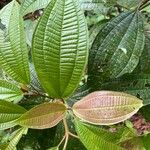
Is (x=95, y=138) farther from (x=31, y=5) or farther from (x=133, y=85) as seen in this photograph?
(x=31, y=5)

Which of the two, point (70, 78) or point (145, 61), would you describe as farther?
point (145, 61)

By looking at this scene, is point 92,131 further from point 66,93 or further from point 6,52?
point 6,52

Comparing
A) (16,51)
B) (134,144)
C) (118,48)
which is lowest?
(134,144)

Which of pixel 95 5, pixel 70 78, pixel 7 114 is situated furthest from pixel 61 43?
pixel 95 5

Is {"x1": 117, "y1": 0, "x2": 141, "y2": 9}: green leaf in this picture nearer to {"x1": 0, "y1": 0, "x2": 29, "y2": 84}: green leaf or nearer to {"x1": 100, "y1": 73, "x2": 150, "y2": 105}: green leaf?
{"x1": 100, "y1": 73, "x2": 150, "y2": 105}: green leaf

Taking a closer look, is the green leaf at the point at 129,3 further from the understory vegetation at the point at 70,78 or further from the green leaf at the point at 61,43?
the green leaf at the point at 61,43

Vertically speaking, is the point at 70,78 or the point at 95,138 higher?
A: the point at 70,78
